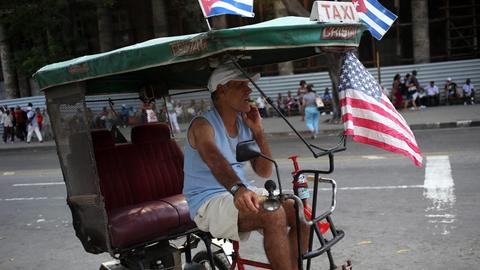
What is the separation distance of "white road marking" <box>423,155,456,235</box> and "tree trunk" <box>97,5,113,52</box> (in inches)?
867

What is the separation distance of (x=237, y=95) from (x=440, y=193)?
15.9ft

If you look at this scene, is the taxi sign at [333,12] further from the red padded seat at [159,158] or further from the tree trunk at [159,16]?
the tree trunk at [159,16]

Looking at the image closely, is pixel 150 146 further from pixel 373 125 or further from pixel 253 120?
pixel 373 125

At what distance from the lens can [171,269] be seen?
399cm

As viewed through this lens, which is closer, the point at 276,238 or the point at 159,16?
the point at 276,238

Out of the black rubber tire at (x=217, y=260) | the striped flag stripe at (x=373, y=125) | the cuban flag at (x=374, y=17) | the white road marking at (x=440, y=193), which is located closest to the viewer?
the striped flag stripe at (x=373, y=125)

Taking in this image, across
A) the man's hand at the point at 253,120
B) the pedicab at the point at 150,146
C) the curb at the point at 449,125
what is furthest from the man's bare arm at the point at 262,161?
the curb at the point at 449,125

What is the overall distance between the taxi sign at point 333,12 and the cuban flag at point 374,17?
0.54 metres

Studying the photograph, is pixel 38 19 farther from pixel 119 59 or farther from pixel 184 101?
pixel 119 59

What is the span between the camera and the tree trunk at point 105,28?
27967 mm

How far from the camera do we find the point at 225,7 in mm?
3115

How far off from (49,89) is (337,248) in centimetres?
→ 326

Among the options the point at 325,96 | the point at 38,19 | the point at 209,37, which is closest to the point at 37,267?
the point at 209,37

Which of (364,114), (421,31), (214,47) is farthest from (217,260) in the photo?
(421,31)
